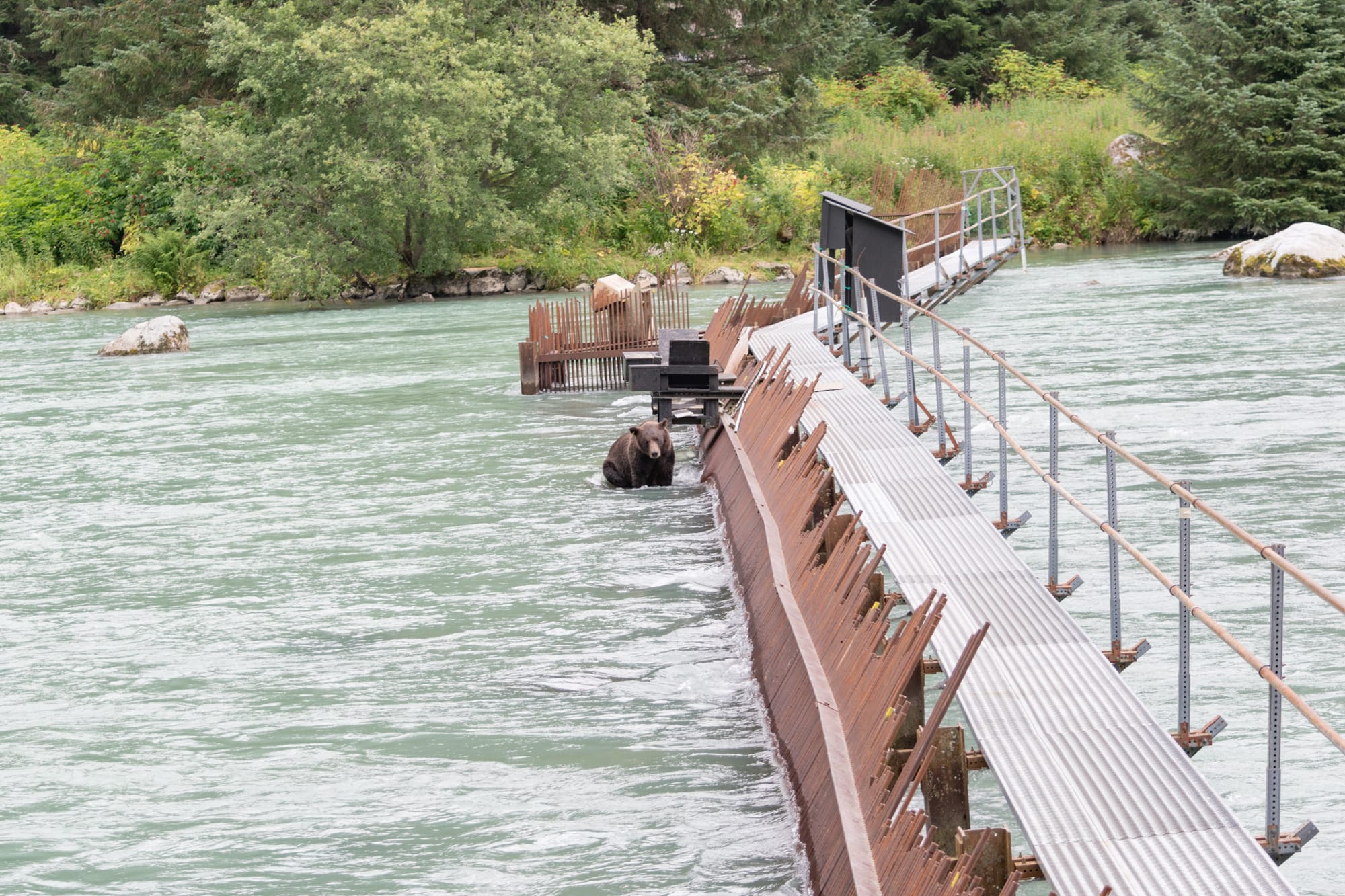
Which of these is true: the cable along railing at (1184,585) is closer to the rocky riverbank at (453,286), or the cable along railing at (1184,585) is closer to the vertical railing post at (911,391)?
the vertical railing post at (911,391)

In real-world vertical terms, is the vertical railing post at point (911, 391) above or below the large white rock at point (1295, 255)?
below

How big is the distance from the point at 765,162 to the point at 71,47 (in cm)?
2402

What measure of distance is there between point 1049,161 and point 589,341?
82.9 feet

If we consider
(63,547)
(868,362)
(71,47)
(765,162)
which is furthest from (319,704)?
(71,47)

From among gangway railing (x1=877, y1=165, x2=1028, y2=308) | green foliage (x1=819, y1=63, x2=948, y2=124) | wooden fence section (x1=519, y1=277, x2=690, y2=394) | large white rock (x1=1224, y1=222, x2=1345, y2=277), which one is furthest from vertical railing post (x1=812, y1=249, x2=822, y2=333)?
green foliage (x1=819, y1=63, x2=948, y2=124)

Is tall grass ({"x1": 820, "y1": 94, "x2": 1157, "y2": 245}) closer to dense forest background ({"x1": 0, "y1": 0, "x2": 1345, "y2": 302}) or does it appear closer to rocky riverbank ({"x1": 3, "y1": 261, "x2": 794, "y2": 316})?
dense forest background ({"x1": 0, "y1": 0, "x2": 1345, "y2": 302})

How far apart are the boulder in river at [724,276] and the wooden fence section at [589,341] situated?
1512 cm

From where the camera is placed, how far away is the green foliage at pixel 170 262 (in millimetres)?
39062

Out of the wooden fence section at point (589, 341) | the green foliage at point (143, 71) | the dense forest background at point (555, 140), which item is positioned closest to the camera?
the wooden fence section at point (589, 341)

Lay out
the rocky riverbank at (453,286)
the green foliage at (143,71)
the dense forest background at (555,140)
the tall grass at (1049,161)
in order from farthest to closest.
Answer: the green foliage at (143,71) < the tall grass at (1049,161) < the rocky riverbank at (453,286) < the dense forest background at (555,140)

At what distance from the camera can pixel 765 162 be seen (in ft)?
134

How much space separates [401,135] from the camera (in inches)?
1326


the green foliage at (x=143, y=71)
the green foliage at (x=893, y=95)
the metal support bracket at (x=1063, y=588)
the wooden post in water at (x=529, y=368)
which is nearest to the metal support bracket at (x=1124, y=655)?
A: the metal support bracket at (x=1063, y=588)

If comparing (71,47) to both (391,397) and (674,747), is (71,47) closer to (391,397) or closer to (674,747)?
(391,397)
